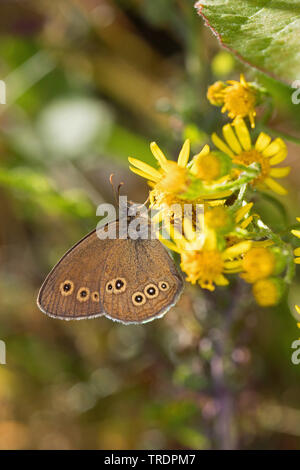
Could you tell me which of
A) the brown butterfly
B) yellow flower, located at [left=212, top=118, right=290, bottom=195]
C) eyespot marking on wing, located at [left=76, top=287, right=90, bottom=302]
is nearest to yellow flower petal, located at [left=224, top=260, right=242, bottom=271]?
the brown butterfly

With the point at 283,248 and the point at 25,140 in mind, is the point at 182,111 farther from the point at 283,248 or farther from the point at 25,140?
the point at 25,140

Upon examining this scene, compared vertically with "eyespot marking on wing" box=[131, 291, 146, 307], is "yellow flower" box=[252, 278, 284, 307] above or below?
below

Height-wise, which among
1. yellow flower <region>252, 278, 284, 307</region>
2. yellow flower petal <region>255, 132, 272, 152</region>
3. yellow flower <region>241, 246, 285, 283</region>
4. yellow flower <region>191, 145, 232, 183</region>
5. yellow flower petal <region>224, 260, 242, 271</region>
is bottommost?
yellow flower <region>252, 278, 284, 307</region>

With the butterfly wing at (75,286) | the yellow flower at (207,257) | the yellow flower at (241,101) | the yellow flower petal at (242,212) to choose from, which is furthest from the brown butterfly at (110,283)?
the yellow flower at (241,101)

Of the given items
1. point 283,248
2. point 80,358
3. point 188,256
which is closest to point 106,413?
point 80,358

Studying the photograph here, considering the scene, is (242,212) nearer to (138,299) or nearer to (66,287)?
(138,299)

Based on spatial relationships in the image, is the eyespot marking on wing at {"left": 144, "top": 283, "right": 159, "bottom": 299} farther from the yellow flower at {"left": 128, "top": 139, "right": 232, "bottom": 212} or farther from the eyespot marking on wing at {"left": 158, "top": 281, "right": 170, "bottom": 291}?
the yellow flower at {"left": 128, "top": 139, "right": 232, "bottom": 212}

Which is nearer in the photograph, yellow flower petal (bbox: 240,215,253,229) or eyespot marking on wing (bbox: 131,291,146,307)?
yellow flower petal (bbox: 240,215,253,229)
